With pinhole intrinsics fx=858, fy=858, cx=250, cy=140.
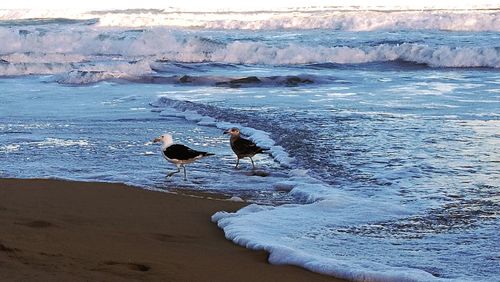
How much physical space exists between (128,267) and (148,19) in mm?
46458

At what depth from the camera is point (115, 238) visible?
544cm

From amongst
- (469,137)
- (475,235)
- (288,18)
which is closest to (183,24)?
(288,18)

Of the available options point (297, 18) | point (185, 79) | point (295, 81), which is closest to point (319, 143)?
point (295, 81)

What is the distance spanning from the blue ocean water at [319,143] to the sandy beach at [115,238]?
0.26 metres

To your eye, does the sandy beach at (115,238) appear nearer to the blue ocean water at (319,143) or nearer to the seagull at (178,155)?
the blue ocean water at (319,143)

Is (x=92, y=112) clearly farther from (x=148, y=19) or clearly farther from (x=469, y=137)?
(x=148, y=19)

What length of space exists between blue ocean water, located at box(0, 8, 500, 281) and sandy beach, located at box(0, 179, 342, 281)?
0.85ft

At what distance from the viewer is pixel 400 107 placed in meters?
14.0

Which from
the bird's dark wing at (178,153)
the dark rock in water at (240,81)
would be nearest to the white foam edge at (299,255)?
the bird's dark wing at (178,153)

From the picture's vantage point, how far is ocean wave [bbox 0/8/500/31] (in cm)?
3972

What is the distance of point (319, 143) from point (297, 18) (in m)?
35.4

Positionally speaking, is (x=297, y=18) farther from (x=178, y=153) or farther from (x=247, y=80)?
(x=178, y=153)

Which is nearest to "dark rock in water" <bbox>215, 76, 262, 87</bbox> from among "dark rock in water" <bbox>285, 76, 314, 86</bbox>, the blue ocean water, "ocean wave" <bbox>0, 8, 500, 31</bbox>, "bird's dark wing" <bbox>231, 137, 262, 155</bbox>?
the blue ocean water

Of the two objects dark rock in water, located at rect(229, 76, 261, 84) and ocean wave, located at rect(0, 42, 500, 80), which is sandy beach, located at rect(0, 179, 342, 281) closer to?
dark rock in water, located at rect(229, 76, 261, 84)
